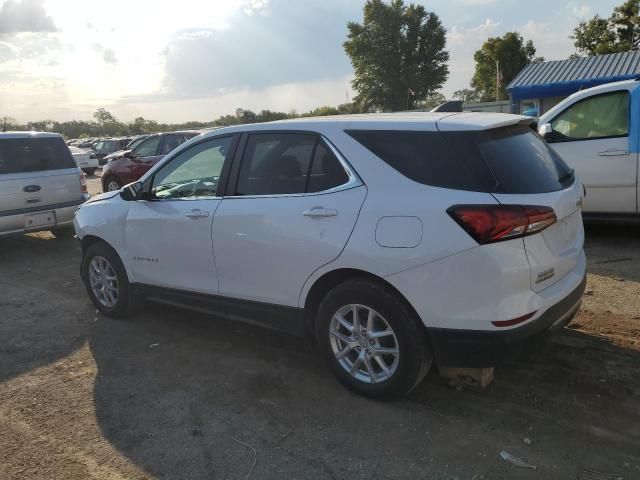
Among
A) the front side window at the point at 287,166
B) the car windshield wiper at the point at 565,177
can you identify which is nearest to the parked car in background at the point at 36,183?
the front side window at the point at 287,166

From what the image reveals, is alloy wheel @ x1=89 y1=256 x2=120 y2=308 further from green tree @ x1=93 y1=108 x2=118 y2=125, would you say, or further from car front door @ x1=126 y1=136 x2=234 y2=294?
green tree @ x1=93 y1=108 x2=118 y2=125

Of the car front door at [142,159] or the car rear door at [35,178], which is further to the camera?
the car front door at [142,159]

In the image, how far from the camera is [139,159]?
504 inches

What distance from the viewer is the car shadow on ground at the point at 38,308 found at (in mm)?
4566

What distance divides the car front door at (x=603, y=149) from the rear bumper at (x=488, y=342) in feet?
13.6

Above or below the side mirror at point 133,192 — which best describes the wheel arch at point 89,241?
below

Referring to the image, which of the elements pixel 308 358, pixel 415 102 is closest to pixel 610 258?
pixel 308 358

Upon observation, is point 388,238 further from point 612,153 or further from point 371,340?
point 612,153

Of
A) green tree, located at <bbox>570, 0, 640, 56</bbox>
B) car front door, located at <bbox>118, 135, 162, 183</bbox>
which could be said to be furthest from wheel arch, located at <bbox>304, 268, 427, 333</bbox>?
green tree, located at <bbox>570, 0, 640, 56</bbox>

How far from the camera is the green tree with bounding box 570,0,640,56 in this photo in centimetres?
3962

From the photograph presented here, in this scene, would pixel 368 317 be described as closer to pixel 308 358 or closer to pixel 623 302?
pixel 308 358

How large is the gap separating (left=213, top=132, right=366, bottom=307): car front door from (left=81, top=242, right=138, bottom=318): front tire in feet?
4.54

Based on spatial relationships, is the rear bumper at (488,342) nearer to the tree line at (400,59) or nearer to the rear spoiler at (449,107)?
the rear spoiler at (449,107)

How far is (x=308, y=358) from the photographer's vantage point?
4188mm
